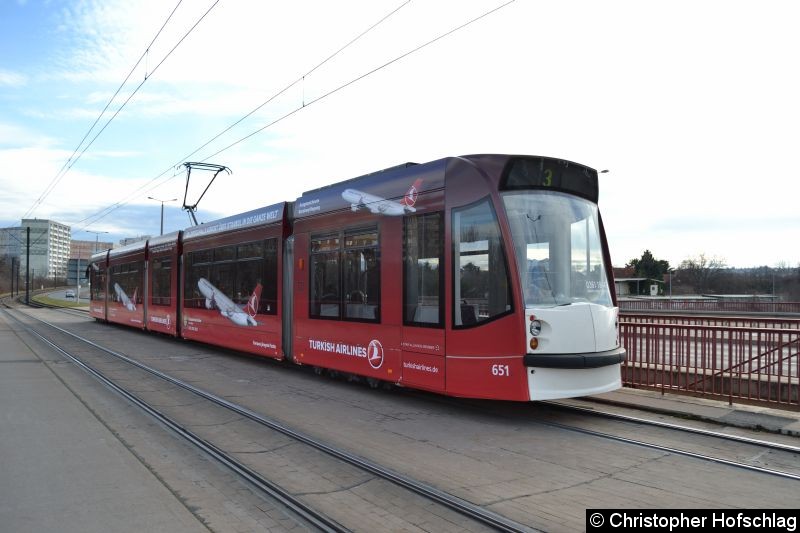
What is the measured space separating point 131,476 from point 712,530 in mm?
4787

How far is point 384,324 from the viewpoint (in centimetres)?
880

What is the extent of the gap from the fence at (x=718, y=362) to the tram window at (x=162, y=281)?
14.1m

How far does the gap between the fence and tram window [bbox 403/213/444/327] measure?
3.91 m

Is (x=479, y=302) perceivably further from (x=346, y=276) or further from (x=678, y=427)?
(x=346, y=276)

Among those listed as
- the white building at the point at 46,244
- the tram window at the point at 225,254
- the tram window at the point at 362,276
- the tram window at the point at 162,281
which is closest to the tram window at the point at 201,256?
the tram window at the point at 225,254

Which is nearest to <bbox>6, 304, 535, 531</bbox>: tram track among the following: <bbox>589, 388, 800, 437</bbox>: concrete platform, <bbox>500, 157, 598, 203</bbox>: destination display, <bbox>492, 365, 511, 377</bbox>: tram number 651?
<bbox>492, 365, 511, 377</bbox>: tram number 651

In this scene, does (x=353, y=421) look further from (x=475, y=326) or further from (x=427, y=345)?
(x=475, y=326)

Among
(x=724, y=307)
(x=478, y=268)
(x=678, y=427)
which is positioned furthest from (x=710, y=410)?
(x=724, y=307)

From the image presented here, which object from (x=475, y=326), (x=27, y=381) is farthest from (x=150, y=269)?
(x=475, y=326)

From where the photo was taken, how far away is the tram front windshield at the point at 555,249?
7.14 meters

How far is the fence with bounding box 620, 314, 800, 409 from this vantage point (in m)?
7.91

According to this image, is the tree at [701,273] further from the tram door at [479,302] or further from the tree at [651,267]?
the tram door at [479,302]

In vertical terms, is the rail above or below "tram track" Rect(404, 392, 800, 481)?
above

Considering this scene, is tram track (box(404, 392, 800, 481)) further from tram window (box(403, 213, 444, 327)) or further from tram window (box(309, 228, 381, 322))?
tram window (box(309, 228, 381, 322))
